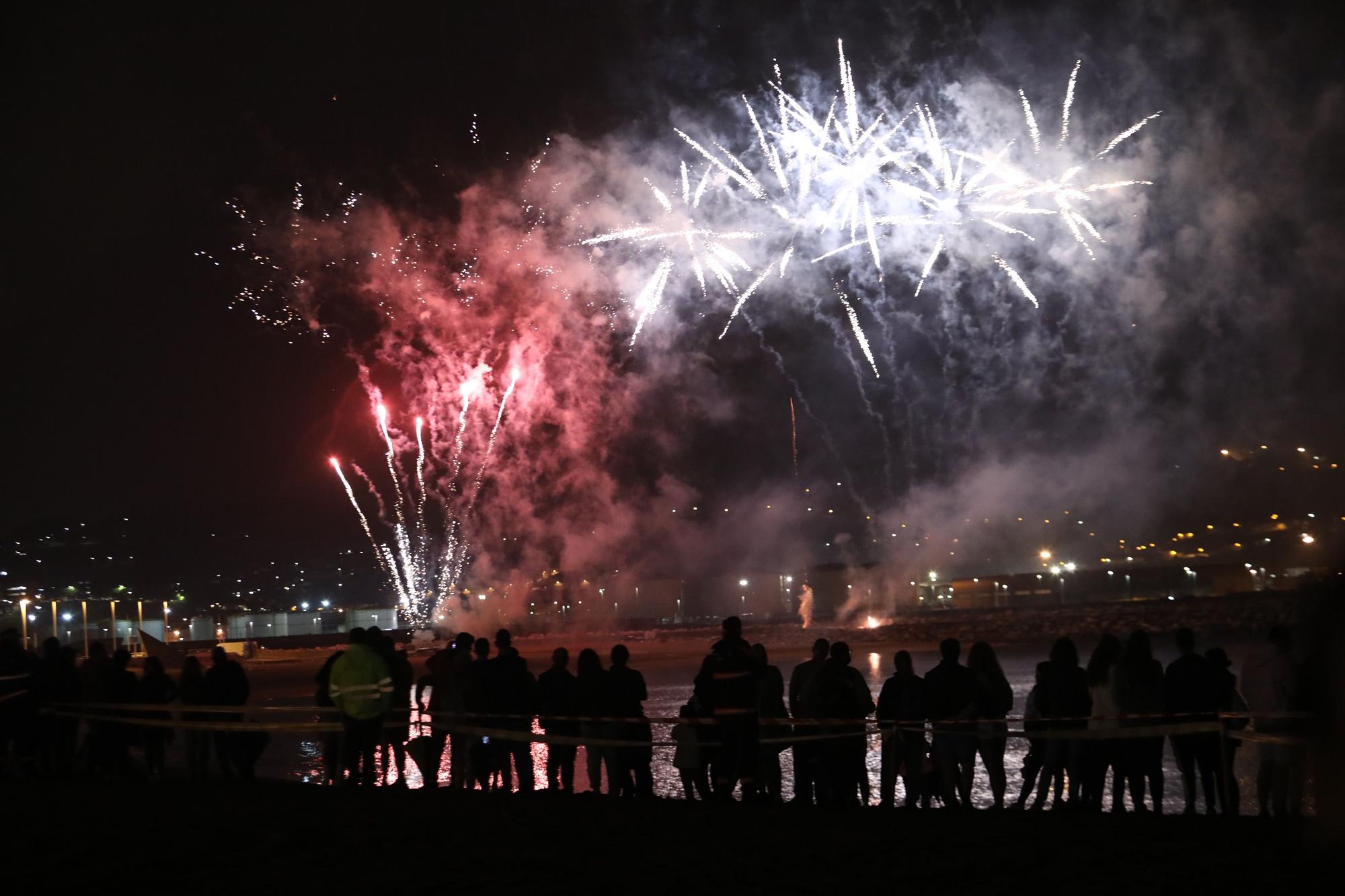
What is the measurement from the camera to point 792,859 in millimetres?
7969

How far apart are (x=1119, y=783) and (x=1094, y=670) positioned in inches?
38.6

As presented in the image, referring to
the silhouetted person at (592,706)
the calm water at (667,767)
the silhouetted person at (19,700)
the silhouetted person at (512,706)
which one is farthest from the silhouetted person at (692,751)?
the silhouetted person at (19,700)

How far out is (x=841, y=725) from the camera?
35.9 feet

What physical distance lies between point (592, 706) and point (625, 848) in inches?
145

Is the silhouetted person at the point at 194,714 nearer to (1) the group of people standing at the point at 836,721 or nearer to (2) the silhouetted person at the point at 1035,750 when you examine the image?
(1) the group of people standing at the point at 836,721

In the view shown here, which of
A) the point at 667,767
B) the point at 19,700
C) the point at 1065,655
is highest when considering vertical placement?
the point at 1065,655

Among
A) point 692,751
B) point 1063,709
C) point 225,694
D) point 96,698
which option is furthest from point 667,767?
point 1063,709

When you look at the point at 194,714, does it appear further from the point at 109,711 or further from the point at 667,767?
the point at 667,767

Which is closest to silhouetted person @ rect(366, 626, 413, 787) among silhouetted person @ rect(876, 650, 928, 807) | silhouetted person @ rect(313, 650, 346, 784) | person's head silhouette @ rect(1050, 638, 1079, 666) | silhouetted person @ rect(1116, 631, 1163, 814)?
silhouetted person @ rect(313, 650, 346, 784)

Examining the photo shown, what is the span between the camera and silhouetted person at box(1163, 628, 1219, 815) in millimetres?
10273

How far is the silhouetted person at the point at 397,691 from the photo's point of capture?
40.7 feet

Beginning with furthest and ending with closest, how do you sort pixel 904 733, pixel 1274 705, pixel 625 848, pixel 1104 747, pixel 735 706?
pixel 904 733
pixel 735 706
pixel 1104 747
pixel 1274 705
pixel 625 848

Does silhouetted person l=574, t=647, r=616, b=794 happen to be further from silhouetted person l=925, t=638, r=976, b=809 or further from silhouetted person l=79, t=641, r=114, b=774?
silhouetted person l=79, t=641, r=114, b=774

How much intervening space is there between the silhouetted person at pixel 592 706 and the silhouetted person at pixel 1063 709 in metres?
4.03
